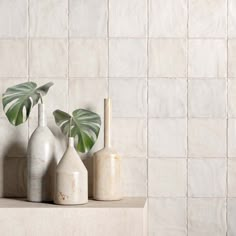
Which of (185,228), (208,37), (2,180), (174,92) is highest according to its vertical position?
(208,37)

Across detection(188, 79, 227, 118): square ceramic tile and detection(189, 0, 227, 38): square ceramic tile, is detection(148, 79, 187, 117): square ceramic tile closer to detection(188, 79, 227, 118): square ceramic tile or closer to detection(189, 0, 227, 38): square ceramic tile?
detection(188, 79, 227, 118): square ceramic tile

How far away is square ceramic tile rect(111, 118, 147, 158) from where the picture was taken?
7.77ft

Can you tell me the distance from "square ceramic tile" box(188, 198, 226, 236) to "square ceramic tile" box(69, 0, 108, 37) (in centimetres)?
74

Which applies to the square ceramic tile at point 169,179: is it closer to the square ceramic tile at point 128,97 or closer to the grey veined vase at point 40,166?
the square ceramic tile at point 128,97

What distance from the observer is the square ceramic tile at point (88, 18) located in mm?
2377

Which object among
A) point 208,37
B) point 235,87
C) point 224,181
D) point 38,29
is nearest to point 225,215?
point 224,181

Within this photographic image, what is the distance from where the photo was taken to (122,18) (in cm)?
238

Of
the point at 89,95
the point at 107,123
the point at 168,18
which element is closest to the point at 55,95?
the point at 89,95

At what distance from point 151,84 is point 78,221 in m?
0.62

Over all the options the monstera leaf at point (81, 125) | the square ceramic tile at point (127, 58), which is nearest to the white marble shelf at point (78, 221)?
the monstera leaf at point (81, 125)

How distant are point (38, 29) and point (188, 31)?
58cm

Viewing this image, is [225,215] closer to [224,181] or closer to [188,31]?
[224,181]

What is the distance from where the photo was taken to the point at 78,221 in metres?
2.05

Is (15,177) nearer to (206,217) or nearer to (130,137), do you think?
(130,137)
